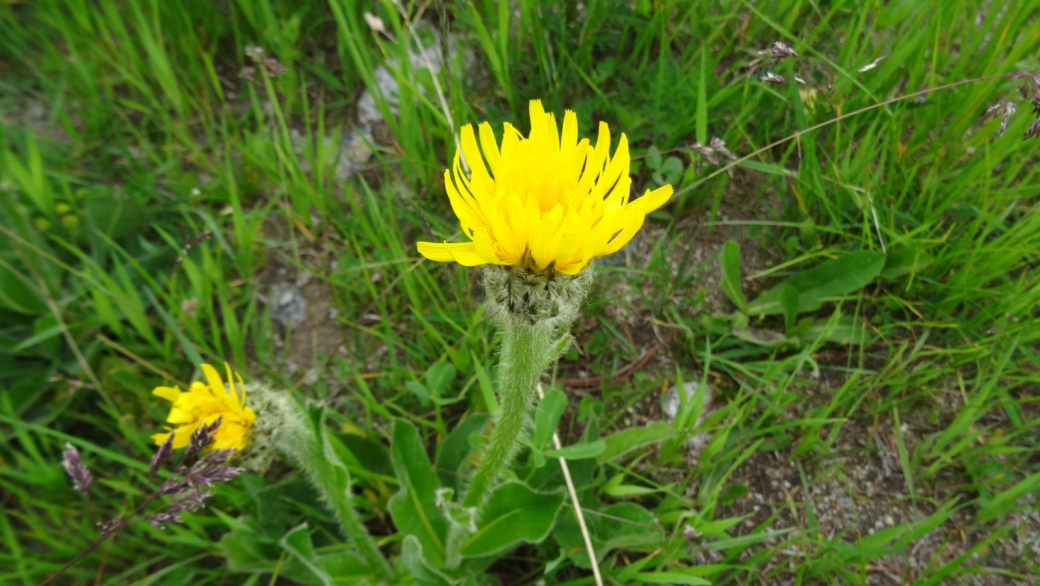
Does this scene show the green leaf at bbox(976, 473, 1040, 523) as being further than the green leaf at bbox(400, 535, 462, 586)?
Yes

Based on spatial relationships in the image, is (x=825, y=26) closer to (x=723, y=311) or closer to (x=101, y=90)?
(x=723, y=311)

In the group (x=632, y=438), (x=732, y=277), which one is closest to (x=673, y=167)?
(x=732, y=277)

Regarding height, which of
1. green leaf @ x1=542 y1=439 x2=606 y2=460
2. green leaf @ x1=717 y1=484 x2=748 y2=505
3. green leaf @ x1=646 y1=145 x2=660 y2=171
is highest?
green leaf @ x1=646 y1=145 x2=660 y2=171

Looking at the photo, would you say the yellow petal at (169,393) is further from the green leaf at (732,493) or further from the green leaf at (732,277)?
the green leaf at (732,277)

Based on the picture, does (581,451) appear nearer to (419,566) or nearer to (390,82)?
(419,566)

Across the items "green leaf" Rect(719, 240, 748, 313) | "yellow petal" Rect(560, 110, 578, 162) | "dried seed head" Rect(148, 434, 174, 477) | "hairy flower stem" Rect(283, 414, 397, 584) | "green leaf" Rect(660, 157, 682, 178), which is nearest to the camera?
"yellow petal" Rect(560, 110, 578, 162)

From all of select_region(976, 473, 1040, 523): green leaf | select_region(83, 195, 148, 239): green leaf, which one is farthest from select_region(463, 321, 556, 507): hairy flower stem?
select_region(83, 195, 148, 239): green leaf

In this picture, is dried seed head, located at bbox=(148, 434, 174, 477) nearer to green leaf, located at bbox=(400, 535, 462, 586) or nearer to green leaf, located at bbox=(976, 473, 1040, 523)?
green leaf, located at bbox=(400, 535, 462, 586)

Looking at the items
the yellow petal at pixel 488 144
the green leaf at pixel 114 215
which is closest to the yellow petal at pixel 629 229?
the yellow petal at pixel 488 144
